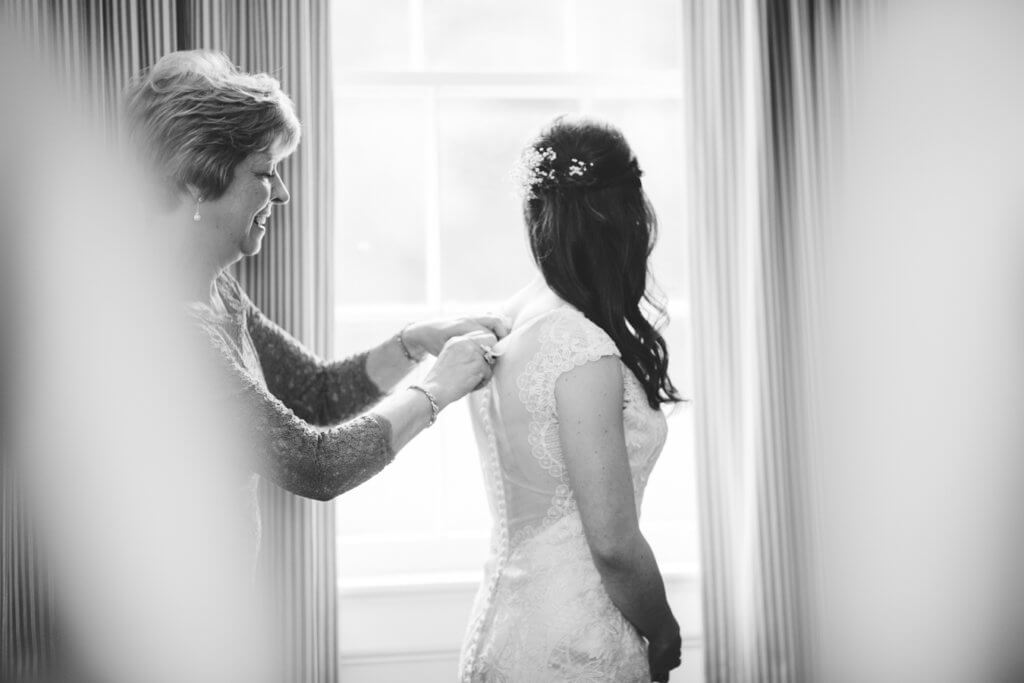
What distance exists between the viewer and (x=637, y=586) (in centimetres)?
138

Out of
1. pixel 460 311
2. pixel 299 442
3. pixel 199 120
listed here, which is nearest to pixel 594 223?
pixel 299 442

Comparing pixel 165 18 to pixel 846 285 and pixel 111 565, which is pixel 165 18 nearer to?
pixel 111 565

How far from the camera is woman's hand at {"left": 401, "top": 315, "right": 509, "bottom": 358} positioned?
1603 mm

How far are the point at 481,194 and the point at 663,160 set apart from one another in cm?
61

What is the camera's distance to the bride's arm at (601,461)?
1317 millimetres

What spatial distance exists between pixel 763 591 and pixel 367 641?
1146 millimetres

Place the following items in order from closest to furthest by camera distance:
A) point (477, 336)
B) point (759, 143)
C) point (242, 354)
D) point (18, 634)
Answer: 1. point (477, 336)
2. point (242, 354)
3. point (18, 634)
4. point (759, 143)

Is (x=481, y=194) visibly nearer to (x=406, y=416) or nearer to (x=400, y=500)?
(x=400, y=500)

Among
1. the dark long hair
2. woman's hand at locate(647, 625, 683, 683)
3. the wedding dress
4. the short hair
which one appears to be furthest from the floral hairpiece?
woman's hand at locate(647, 625, 683, 683)

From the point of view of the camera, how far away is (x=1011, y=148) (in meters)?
2.47

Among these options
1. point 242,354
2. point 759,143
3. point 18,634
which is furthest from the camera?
point 759,143

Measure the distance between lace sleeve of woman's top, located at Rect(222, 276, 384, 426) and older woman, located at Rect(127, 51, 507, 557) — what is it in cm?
23

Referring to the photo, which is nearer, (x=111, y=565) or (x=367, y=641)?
(x=111, y=565)

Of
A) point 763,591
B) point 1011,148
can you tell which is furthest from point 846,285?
point 763,591
